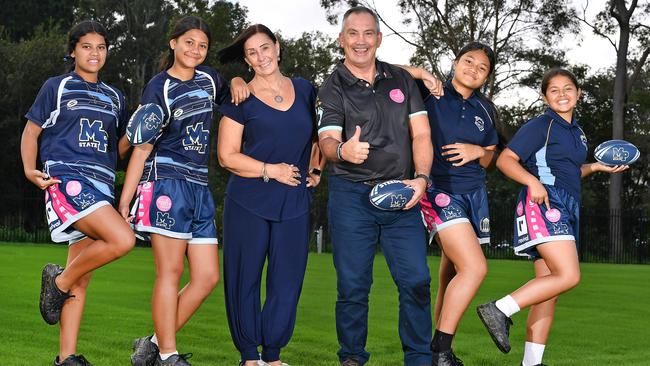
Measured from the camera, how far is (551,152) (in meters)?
6.73

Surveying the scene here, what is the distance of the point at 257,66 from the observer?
6441 millimetres

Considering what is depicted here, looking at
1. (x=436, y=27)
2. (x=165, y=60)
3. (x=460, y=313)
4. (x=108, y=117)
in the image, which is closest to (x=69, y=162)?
(x=108, y=117)

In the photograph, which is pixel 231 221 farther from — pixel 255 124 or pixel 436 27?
pixel 436 27

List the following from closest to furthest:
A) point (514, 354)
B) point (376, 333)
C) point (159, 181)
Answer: point (159, 181)
point (514, 354)
point (376, 333)

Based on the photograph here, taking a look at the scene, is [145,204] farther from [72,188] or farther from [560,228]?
[560,228]

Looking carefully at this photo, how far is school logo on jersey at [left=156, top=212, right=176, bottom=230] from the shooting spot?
20.5ft

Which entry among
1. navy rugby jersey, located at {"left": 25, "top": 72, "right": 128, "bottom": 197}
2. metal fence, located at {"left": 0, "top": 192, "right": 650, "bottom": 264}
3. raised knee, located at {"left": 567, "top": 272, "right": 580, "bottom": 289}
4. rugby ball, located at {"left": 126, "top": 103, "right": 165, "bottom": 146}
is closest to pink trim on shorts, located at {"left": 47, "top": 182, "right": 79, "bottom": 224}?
navy rugby jersey, located at {"left": 25, "top": 72, "right": 128, "bottom": 197}

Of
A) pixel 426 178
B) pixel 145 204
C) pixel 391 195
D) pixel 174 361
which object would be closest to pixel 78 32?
pixel 145 204

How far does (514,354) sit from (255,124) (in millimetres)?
3199

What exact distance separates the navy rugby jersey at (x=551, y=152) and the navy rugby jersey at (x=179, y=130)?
2101mm

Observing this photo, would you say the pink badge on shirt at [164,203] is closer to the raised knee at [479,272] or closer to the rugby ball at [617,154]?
the raised knee at [479,272]

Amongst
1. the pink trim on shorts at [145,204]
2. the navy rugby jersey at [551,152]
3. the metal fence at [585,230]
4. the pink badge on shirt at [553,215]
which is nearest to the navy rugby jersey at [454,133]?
the navy rugby jersey at [551,152]

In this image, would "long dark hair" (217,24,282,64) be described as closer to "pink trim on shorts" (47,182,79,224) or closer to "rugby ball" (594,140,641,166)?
"pink trim on shorts" (47,182,79,224)

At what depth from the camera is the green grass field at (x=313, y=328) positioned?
7.60 meters
